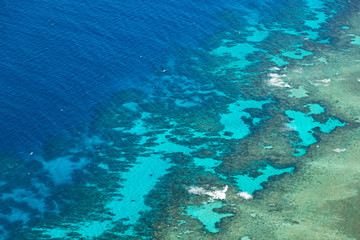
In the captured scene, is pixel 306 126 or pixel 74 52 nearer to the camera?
pixel 306 126

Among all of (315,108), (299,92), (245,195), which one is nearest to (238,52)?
(299,92)

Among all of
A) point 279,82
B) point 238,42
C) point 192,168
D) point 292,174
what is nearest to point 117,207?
point 192,168

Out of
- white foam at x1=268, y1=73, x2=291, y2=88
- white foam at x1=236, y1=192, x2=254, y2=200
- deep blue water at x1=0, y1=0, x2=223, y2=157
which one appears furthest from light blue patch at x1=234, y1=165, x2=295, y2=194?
deep blue water at x1=0, y1=0, x2=223, y2=157

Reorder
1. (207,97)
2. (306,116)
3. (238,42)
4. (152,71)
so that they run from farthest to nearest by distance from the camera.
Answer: (238,42) → (152,71) → (207,97) → (306,116)

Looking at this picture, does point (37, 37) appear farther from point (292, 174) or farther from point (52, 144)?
point (292, 174)

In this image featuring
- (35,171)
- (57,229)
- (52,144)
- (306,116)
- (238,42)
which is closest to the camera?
(57,229)

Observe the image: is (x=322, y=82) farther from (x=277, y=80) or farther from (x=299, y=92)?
(x=277, y=80)

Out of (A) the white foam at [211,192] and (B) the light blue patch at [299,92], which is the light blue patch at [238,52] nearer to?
(B) the light blue patch at [299,92]
